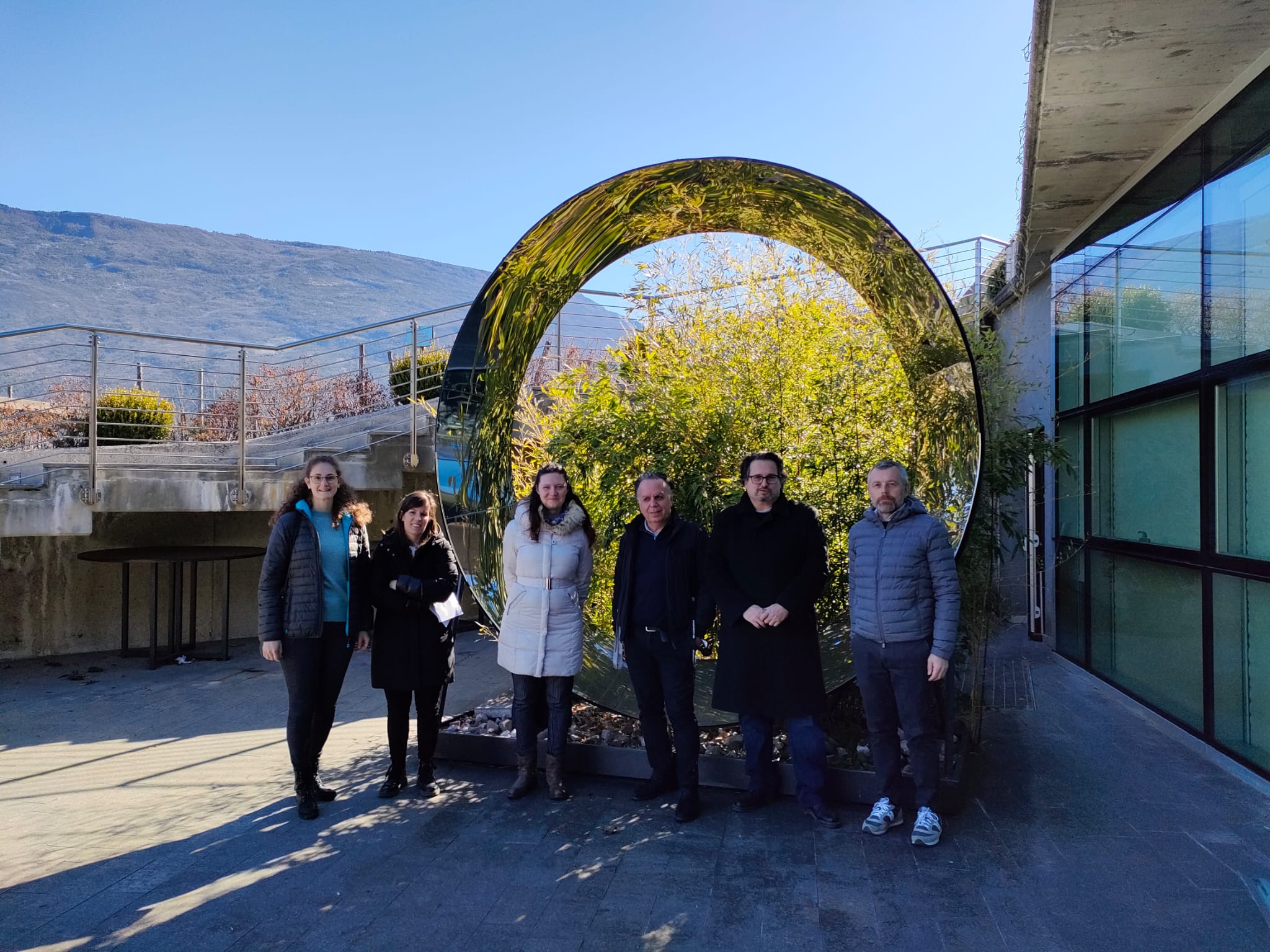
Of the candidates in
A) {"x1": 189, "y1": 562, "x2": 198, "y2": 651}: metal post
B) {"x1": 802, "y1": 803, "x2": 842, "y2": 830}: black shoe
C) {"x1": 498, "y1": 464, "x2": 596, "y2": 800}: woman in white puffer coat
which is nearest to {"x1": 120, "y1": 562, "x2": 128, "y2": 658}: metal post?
{"x1": 189, "y1": 562, "x2": 198, "y2": 651}: metal post

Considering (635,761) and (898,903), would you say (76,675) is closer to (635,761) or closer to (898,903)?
(635,761)

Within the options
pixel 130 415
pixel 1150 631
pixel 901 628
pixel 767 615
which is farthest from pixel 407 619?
pixel 130 415

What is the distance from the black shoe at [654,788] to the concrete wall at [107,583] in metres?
4.58

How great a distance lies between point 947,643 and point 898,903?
88 centimetres

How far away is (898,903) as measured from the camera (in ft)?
8.61

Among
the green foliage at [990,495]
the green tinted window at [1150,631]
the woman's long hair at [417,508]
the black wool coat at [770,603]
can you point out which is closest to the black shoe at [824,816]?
the black wool coat at [770,603]

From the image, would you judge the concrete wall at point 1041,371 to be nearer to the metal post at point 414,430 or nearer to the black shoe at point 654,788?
the black shoe at point 654,788

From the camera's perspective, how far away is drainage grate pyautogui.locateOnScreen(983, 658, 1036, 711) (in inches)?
203

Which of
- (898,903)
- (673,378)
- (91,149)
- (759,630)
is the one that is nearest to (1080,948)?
(898,903)

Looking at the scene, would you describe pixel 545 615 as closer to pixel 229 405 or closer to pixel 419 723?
pixel 419 723

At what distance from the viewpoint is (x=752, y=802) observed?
134 inches

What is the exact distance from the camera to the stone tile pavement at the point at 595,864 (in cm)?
244

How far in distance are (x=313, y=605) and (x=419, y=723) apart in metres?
0.73

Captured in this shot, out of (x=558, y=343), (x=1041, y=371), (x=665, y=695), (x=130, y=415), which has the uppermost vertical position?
(x=558, y=343)
